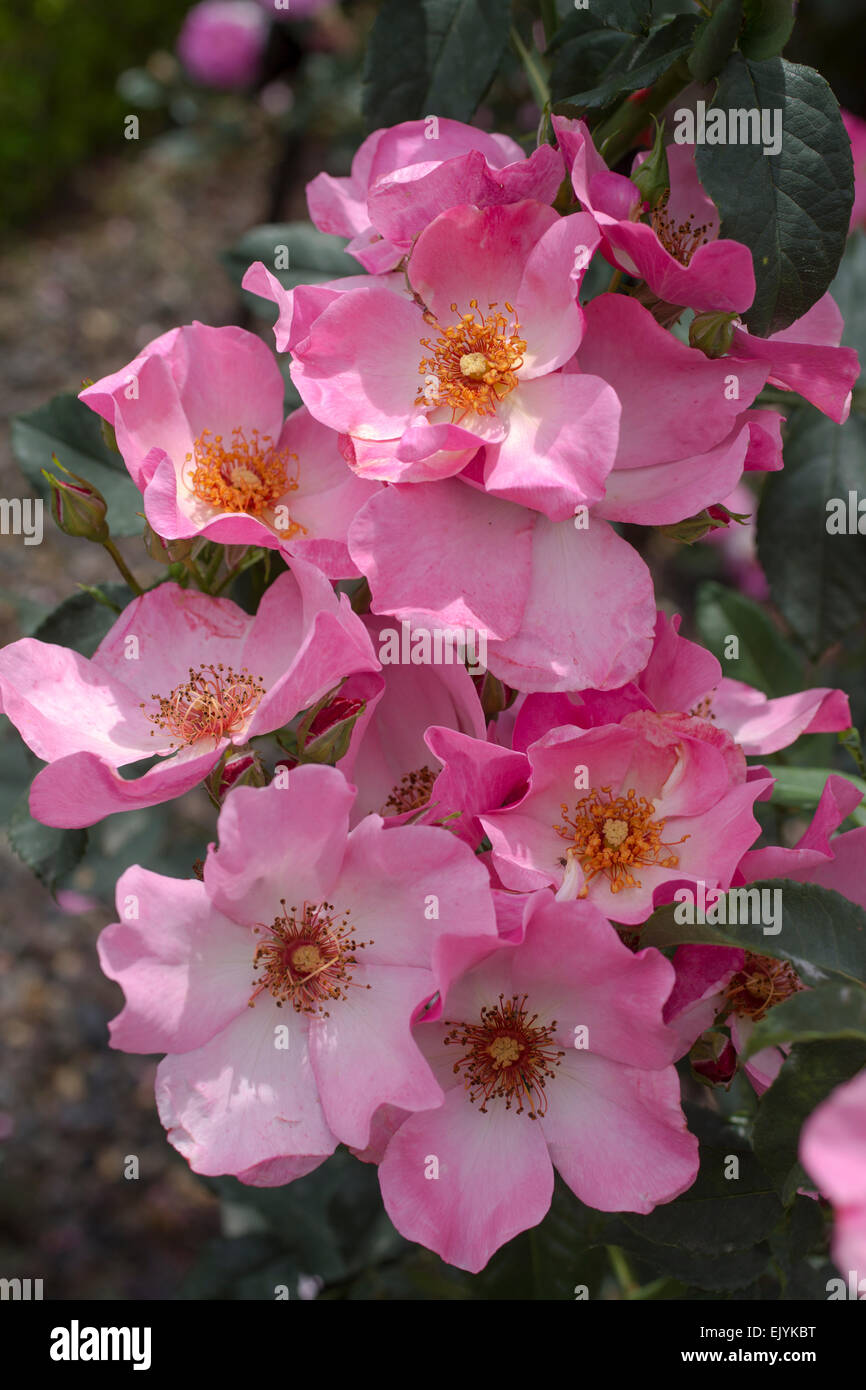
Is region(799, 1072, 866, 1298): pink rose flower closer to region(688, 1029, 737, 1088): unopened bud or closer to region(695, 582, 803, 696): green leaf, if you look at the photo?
region(688, 1029, 737, 1088): unopened bud

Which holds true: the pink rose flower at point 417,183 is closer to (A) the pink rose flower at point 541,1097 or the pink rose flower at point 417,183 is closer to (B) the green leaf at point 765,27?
(B) the green leaf at point 765,27

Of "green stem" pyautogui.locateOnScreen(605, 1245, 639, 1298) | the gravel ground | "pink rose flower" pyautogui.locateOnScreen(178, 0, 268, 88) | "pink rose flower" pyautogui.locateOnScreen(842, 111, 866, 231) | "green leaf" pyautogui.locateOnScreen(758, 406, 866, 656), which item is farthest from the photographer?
"pink rose flower" pyautogui.locateOnScreen(178, 0, 268, 88)

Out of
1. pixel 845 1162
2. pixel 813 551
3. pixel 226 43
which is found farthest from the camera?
pixel 226 43

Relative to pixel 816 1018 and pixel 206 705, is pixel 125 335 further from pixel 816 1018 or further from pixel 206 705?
pixel 816 1018

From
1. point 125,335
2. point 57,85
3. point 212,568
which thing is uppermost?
point 57,85

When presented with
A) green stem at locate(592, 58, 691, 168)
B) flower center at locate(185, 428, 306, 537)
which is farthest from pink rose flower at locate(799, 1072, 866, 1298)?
green stem at locate(592, 58, 691, 168)
